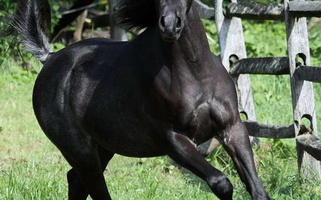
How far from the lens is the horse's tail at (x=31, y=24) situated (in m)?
6.48

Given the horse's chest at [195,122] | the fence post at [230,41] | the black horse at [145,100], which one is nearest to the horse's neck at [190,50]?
the black horse at [145,100]

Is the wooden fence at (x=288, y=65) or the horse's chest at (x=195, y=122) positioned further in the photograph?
the wooden fence at (x=288, y=65)

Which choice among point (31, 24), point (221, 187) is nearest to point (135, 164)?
point (31, 24)

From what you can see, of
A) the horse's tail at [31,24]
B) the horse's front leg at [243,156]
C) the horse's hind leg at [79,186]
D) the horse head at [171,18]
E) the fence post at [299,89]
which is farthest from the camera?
the fence post at [299,89]

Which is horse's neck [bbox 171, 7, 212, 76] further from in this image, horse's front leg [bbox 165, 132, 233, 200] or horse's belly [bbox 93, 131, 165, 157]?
horse's belly [bbox 93, 131, 165, 157]

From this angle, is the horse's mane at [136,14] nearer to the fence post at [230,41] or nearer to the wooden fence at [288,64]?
the wooden fence at [288,64]

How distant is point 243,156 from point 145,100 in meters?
0.72

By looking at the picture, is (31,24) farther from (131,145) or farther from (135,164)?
(135,164)

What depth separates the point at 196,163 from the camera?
15.3ft

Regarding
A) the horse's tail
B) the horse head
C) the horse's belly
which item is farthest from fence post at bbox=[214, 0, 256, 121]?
the horse head

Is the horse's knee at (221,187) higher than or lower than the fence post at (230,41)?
higher

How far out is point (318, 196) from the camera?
6059mm

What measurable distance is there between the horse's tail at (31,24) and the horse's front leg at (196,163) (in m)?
2.05

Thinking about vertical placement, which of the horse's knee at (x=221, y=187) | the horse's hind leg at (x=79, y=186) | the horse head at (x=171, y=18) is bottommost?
the horse's hind leg at (x=79, y=186)
